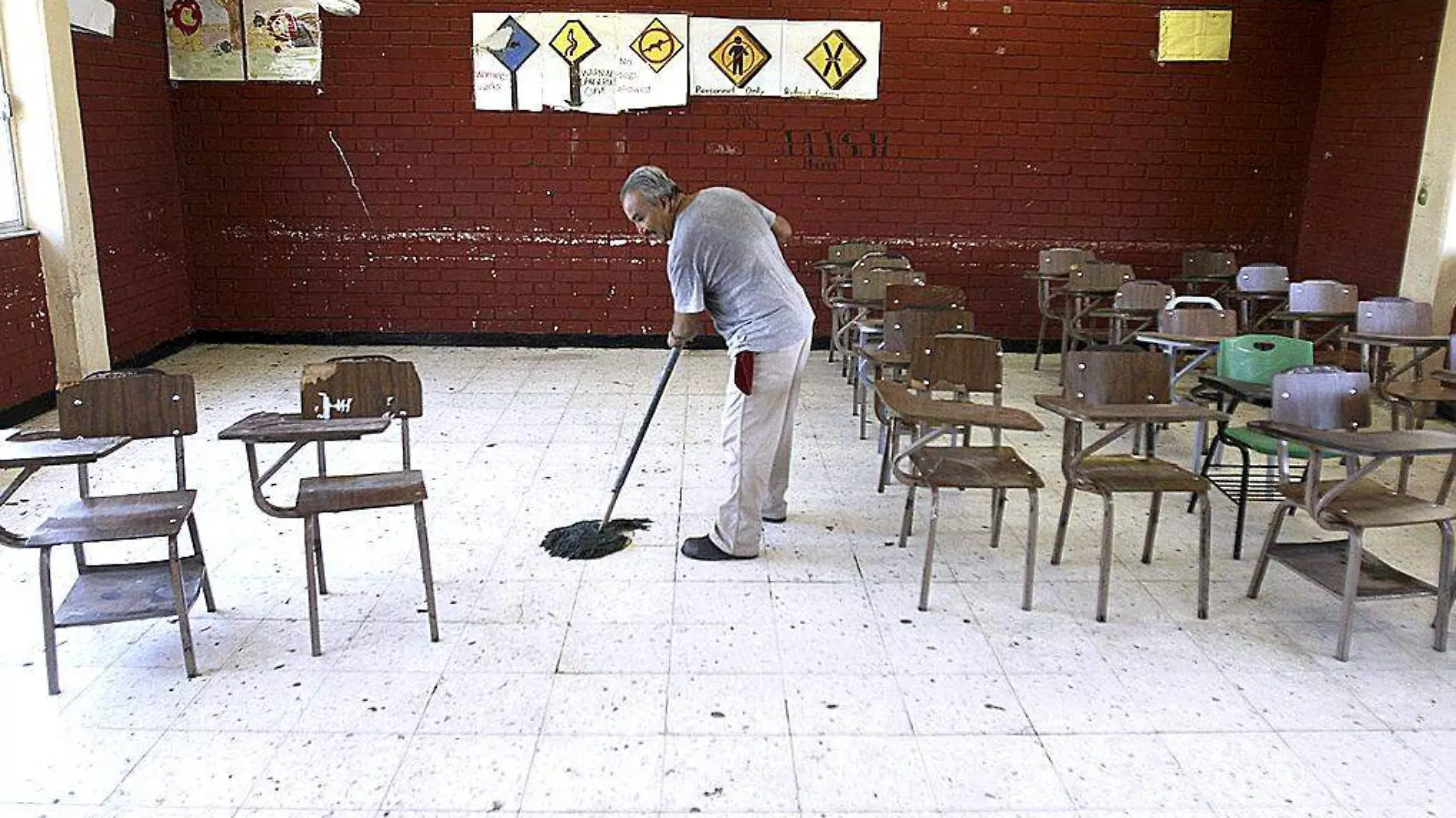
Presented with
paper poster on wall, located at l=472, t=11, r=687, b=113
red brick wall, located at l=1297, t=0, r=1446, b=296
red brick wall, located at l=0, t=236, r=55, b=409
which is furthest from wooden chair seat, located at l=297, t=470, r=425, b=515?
red brick wall, located at l=1297, t=0, r=1446, b=296

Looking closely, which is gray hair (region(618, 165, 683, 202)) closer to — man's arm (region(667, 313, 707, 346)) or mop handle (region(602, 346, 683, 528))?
man's arm (region(667, 313, 707, 346))

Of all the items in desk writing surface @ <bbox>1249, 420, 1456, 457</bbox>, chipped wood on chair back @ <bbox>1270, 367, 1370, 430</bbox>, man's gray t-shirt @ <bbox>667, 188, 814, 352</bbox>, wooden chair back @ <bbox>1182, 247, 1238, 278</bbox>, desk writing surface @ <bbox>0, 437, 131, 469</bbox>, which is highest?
man's gray t-shirt @ <bbox>667, 188, 814, 352</bbox>

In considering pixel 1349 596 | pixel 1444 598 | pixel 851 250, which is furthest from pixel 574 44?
pixel 1444 598

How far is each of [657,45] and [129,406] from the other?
17.9 ft

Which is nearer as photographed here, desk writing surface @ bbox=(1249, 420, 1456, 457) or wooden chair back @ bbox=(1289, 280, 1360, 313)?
desk writing surface @ bbox=(1249, 420, 1456, 457)

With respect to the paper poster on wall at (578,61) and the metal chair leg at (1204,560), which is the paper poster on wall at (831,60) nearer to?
the paper poster on wall at (578,61)

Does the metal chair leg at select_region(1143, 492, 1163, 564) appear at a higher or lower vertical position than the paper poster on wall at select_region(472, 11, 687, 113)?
lower

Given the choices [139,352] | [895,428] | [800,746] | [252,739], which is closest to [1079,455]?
[895,428]

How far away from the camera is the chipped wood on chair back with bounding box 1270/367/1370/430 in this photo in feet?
11.7

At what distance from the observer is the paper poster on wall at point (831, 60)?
798 cm

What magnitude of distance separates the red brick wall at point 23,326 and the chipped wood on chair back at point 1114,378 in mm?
5581

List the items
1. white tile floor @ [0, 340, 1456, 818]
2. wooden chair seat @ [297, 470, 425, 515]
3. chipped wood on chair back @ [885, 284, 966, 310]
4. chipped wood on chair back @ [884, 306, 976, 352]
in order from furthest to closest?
chipped wood on chair back @ [885, 284, 966, 310] → chipped wood on chair back @ [884, 306, 976, 352] → wooden chair seat @ [297, 470, 425, 515] → white tile floor @ [0, 340, 1456, 818]

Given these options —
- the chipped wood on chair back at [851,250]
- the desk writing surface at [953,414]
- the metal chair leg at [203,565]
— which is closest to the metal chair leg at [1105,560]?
the desk writing surface at [953,414]

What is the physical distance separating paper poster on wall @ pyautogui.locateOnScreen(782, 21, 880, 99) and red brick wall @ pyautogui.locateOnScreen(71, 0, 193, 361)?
14.9 feet
